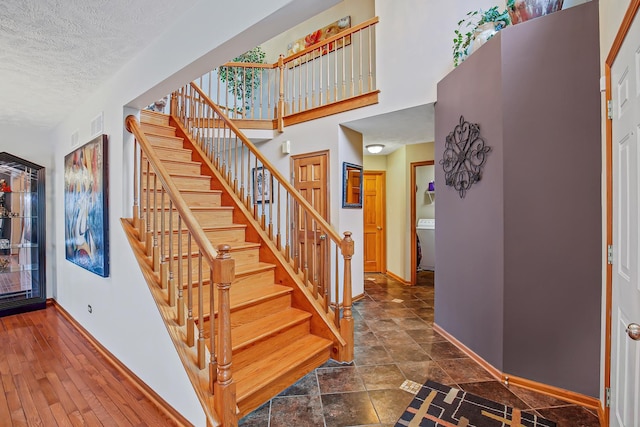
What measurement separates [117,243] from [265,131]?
2643 mm

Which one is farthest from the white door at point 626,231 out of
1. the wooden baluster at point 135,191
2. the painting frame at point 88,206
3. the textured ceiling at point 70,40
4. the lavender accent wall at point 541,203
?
the painting frame at point 88,206

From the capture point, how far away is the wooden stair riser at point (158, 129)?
3.51m

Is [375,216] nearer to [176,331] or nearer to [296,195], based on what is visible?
[296,195]

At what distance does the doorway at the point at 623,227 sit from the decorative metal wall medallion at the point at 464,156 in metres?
0.84

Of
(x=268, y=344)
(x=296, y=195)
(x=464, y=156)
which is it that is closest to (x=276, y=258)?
(x=296, y=195)

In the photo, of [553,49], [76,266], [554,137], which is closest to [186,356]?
[76,266]

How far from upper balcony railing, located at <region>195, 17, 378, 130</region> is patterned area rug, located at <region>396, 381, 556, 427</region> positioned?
9.80 ft

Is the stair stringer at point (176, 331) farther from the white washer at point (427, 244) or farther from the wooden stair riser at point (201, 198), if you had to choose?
the white washer at point (427, 244)

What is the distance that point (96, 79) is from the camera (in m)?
2.43

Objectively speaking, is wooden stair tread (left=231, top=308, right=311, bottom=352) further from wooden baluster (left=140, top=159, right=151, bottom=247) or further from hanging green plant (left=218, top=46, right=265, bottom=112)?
hanging green plant (left=218, top=46, right=265, bottom=112)

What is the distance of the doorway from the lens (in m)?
1.18

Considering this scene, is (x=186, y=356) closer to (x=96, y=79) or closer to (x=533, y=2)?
(x=96, y=79)

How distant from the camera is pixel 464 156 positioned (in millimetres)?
2568

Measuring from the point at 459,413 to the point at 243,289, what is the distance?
5.76 feet
